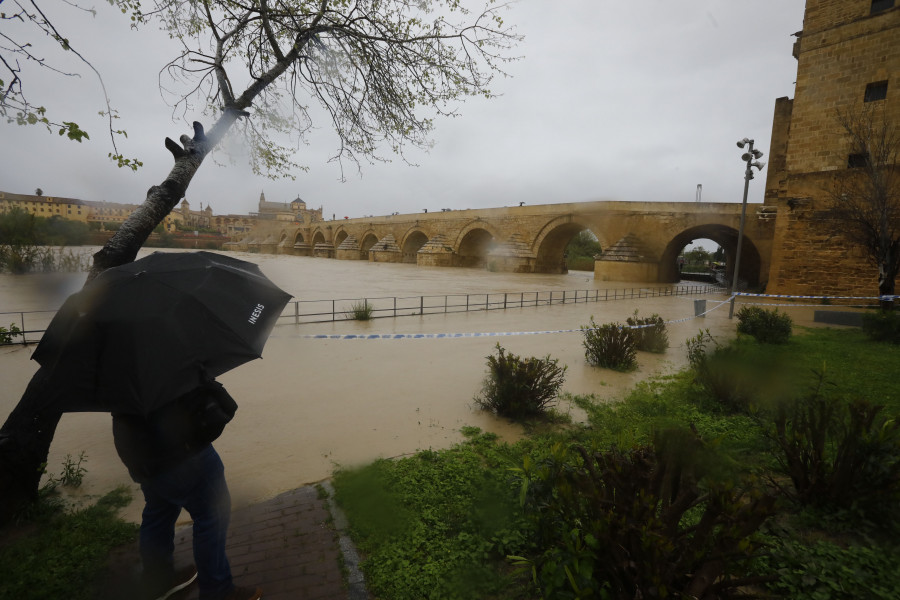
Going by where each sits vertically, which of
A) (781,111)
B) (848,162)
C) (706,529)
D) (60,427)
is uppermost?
(781,111)

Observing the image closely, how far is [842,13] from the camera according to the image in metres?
15.3

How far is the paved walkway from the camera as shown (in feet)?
6.79

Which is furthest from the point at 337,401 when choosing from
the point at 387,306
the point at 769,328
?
the point at 387,306

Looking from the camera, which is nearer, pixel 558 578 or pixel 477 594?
pixel 558 578

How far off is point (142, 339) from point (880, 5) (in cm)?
2338

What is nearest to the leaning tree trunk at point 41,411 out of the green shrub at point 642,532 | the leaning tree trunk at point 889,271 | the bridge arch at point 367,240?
the green shrub at point 642,532

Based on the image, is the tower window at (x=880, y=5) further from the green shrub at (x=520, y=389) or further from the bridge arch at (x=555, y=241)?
the green shrub at (x=520, y=389)

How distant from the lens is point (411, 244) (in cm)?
4788

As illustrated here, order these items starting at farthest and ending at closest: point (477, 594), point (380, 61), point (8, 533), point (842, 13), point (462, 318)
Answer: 1. point (842, 13)
2. point (462, 318)
3. point (380, 61)
4. point (8, 533)
5. point (477, 594)

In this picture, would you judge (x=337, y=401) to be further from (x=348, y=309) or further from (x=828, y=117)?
(x=828, y=117)

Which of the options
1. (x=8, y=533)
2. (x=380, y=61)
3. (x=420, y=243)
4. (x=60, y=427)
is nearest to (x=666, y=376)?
(x=380, y=61)

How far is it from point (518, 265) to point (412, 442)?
98.3 feet

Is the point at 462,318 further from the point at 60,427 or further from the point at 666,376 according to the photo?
the point at 60,427

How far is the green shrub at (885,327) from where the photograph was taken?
812 centimetres
